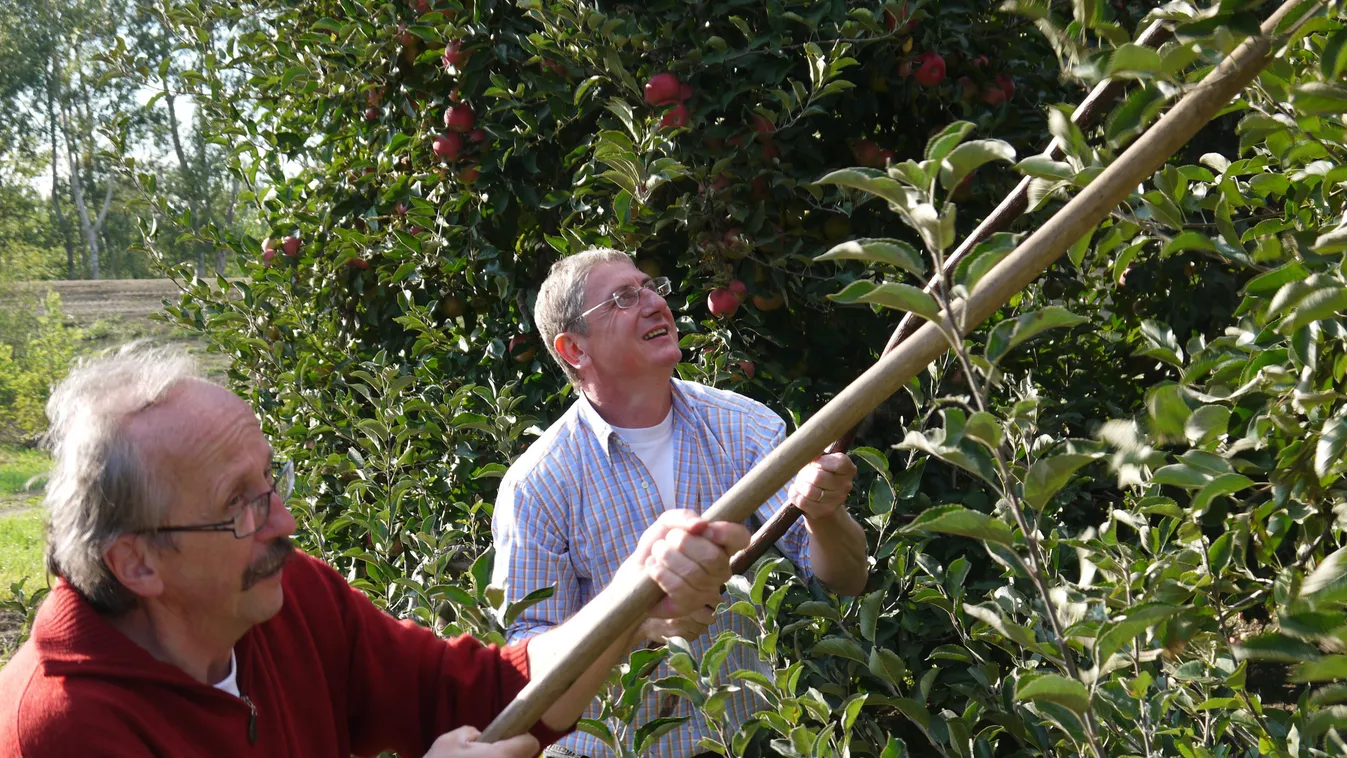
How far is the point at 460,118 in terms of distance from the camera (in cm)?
331

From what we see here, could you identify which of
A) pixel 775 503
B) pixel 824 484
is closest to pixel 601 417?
pixel 775 503

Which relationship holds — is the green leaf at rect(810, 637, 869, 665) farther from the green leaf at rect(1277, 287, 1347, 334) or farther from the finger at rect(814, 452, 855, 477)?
the green leaf at rect(1277, 287, 1347, 334)

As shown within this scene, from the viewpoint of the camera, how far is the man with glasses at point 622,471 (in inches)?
82.0

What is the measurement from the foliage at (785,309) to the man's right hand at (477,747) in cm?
20

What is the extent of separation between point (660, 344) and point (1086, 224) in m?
1.54

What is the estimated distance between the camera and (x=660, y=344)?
7.57ft

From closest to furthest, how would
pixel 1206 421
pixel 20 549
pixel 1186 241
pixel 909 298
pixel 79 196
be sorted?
pixel 909 298 → pixel 1206 421 → pixel 1186 241 → pixel 20 549 → pixel 79 196

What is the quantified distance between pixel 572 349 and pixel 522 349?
2.84 feet

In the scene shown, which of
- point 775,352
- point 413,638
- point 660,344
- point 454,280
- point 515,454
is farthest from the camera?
point 454,280

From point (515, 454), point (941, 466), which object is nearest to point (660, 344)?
point (515, 454)

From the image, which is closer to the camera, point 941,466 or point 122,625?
point 122,625

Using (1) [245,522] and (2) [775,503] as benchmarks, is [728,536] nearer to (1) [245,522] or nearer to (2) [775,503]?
(1) [245,522]

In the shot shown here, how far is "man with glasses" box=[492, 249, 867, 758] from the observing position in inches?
82.0

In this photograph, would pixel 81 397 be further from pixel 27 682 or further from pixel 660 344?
pixel 660 344
